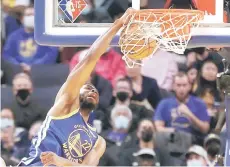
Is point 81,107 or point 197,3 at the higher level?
point 197,3

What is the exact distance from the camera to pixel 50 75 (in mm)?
7703

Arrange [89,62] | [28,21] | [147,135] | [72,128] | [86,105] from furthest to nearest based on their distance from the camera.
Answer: [28,21]
[147,135]
[86,105]
[72,128]
[89,62]

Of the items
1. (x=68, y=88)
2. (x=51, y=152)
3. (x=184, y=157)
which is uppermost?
(x=68, y=88)

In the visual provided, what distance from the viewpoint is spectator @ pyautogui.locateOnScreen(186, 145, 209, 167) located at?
7.05 m

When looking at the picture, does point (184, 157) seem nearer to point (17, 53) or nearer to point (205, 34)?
point (17, 53)

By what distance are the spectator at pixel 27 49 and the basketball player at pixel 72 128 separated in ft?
10.4

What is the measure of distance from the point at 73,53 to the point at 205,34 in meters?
3.44

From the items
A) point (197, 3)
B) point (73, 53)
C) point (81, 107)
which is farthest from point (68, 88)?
point (73, 53)

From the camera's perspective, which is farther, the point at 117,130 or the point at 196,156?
the point at 117,130

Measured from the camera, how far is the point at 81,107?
15.6ft

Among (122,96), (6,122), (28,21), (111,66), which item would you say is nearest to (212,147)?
(122,96)

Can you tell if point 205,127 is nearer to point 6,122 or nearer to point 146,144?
point 146,144

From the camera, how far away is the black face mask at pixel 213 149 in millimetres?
7098

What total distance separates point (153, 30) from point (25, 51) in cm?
371
